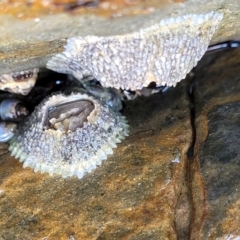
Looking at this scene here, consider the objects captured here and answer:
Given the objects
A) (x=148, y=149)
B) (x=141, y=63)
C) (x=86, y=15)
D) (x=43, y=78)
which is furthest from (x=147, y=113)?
(x=86, y=15)

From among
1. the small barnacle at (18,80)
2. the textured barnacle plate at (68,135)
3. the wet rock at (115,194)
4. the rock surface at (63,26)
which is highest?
the rock surface at (63,26)

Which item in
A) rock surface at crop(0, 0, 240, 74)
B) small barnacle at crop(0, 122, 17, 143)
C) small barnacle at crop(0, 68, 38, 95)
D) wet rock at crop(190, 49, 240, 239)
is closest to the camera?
rock surface at crop(0, 0, 240, 74)

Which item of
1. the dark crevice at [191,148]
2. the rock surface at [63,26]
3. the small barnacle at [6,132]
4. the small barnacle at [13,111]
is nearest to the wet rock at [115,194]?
the dark crevice at [191,148]

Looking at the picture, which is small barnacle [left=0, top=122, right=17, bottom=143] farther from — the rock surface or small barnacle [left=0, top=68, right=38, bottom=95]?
the rock surface

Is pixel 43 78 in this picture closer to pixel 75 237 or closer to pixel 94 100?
pixel 94 100

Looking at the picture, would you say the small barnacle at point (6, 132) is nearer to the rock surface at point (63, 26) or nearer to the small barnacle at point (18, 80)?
the small barnacle at point (18, 80)

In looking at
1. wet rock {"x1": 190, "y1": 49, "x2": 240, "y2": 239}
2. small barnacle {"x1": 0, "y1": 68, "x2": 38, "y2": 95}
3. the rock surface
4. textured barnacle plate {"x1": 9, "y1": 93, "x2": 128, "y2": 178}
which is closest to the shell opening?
textured barnacle plate {"x1": 9, "y1": 93, "x2": 128, "y2": 178}
